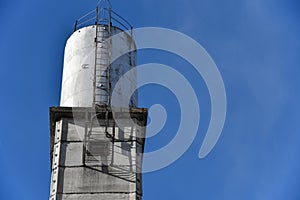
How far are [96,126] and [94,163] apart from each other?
126 centimetres

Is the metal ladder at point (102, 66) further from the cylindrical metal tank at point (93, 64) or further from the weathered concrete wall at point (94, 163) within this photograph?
the weathered concrete wall at point (94, 163)

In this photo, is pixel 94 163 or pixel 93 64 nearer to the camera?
pixel 94 163

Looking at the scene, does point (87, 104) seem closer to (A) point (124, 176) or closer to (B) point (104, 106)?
(B) point (104, 106)

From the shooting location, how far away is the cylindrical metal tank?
648 inches

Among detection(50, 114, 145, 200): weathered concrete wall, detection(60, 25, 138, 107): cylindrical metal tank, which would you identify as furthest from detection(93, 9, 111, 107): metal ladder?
detection(50, 114, 145, 200): weathered concrete wall

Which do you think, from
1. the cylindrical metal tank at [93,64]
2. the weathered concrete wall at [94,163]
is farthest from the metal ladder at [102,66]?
the weathered concrete wall at [94,163]

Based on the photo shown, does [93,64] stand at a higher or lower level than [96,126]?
higher

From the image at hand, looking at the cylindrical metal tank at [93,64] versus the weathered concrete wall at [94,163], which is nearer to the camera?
the weathered concrete wall at [94,163]

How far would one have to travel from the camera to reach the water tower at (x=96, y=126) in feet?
47.3

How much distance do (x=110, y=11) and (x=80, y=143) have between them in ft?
19.6

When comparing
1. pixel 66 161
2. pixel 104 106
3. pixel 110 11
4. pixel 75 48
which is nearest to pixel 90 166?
pixel 66 161

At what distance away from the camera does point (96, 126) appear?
50.8 feet

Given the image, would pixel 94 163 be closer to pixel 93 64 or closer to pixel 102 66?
pixel 102 66

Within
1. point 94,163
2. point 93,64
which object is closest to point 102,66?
point 93,64
